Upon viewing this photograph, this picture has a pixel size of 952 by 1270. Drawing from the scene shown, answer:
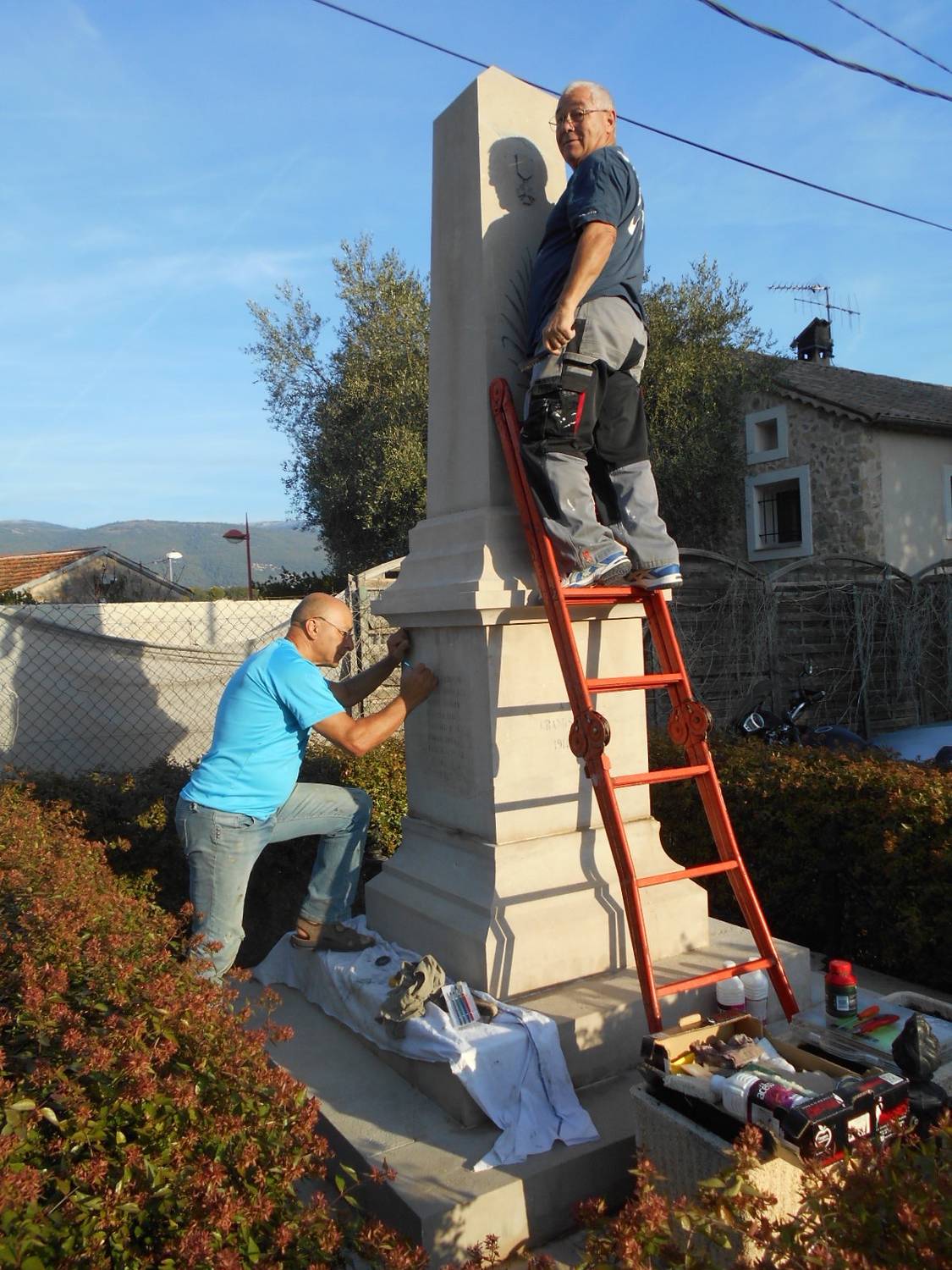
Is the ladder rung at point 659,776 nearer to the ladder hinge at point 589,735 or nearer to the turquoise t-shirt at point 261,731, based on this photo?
the ladder hinge at point 589,735

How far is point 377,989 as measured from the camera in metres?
3.62

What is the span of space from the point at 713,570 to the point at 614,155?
29.8ft

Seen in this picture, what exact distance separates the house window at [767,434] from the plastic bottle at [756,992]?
18071mm

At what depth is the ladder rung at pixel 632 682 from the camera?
11.3 ft

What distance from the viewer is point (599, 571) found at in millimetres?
3564

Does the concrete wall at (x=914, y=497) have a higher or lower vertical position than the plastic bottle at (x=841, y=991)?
higher

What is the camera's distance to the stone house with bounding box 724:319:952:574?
19.0 metres

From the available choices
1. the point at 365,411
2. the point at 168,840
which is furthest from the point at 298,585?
the point at 168,840

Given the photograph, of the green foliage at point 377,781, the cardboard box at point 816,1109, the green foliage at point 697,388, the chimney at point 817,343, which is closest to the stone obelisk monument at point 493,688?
the cardboard box at point 816,1109

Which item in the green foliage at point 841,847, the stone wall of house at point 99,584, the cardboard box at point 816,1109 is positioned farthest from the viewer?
the stone wall of house at point 99,584

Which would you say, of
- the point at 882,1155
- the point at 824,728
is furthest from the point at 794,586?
the point at 882,1155

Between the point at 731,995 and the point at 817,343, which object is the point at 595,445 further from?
the point at 817,343

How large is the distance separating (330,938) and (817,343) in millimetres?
25909

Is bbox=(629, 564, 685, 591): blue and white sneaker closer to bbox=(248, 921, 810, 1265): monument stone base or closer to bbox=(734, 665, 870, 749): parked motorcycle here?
bbox=(248, 921, 810, 1265): monument stone base
